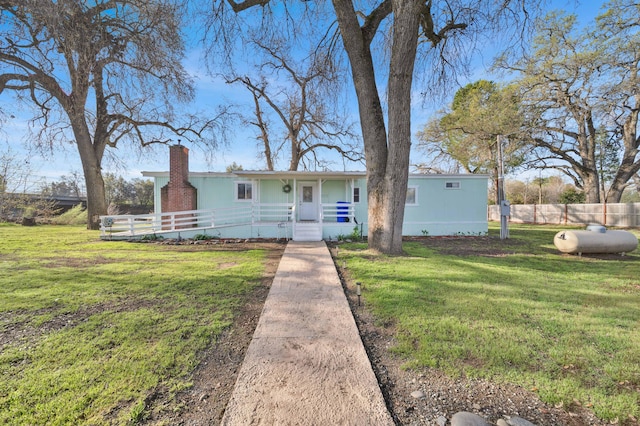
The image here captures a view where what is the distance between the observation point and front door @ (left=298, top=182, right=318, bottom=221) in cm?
1302


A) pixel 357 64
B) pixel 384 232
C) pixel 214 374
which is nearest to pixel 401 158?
pixel 384 232

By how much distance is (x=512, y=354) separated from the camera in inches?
101

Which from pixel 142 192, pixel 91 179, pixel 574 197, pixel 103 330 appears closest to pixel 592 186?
pixel 574 197

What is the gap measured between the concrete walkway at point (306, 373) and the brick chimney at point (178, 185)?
9175mm

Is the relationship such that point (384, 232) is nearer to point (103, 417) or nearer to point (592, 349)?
point (592, 349)

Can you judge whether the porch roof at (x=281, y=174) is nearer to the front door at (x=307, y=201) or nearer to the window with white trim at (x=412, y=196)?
the window with white trim at (x=412, y=196)

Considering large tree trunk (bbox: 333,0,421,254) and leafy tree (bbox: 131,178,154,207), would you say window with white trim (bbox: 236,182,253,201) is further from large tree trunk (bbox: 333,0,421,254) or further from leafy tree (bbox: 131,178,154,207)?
leafy tree (bbox: 131,178,154,207)

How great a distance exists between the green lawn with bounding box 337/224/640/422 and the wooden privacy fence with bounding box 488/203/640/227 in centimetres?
1523

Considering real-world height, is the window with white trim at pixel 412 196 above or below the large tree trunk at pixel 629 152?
below

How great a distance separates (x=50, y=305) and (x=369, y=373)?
427 centimetres

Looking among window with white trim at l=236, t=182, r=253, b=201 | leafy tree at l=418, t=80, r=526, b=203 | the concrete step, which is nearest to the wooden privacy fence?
leafy tree at l=418, t=80, r=526, b=203

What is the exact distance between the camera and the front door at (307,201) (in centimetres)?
1302

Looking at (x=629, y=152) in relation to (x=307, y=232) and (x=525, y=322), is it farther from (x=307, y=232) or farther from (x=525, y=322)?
(x=525, y=322)

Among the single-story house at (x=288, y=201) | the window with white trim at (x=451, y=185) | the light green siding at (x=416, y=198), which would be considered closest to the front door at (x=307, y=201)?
the single-story house at (x=288, y=201)
